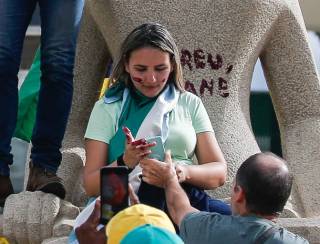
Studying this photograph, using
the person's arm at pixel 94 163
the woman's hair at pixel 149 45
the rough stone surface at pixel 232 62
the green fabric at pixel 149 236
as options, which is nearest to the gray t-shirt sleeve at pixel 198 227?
the person's arm at pixel 94 163

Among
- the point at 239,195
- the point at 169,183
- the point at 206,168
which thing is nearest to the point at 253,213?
the point at 239,195

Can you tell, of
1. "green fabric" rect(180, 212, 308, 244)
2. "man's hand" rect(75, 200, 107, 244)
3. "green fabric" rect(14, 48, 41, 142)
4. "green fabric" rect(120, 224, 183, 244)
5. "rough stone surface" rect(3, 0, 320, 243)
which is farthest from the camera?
"green fabric" rect(14, 48, 41, 142)

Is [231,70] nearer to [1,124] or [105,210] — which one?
[1,124]

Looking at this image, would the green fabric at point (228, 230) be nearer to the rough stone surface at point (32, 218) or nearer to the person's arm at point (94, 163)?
the person's arm at point (94, 163)

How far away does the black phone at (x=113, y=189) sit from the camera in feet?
12.6

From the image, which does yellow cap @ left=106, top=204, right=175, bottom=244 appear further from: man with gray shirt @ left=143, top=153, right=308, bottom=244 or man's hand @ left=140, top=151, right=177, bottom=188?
man's hand @ left=140, top=151, right=177, bottom=188

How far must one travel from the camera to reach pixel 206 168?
4871 millimetres

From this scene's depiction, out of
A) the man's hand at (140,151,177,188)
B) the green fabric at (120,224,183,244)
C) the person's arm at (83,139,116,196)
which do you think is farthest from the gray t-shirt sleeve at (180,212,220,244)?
the green fabric at (120,224,183,244)

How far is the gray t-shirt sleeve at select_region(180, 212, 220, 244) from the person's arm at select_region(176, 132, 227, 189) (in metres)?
0.41

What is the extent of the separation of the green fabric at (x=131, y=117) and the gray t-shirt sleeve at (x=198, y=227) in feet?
2.24

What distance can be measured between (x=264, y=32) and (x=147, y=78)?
1.10m

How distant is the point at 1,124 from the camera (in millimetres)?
5379

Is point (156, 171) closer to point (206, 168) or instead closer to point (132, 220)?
point (206, 168)

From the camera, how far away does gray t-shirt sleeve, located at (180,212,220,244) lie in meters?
4.23
